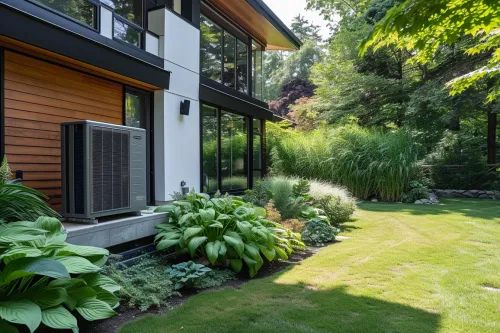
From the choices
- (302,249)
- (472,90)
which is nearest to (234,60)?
(302,249)

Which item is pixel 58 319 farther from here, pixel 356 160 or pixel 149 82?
pixel 356 160

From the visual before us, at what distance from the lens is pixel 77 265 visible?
2.28 metres

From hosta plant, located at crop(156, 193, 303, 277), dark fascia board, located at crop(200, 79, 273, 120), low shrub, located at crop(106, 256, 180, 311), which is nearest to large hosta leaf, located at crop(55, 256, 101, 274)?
low shrub, located at crop(106, 256, 180, 311)

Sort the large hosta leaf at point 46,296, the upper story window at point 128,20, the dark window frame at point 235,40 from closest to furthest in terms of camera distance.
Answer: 1. the large hosta leaf at point 46,296
2. the upper story window at point 128,20
3. the dark window frame at point 235,40

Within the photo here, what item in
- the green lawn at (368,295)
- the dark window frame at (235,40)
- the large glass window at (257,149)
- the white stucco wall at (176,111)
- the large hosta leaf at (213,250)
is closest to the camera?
the green lawn at (368,295)

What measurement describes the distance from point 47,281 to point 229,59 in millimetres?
6829

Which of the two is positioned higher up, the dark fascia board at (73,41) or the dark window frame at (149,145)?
the dark fascia board at (73,41)

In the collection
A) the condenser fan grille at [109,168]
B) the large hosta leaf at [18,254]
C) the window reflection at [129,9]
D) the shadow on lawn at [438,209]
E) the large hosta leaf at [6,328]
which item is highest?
the window reflection at [129,9]

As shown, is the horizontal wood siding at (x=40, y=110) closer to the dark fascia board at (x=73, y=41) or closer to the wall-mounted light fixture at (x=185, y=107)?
the dark fascia board at (x=73, y=41)

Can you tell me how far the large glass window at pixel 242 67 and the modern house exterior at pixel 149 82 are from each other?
2 cm

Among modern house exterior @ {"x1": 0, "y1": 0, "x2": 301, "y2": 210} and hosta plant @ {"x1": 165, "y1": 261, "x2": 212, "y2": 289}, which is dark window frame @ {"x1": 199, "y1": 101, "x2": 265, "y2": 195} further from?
hosta plant @ {"x1": 165, "y1": 261, "x2": 212, "y2": 289}

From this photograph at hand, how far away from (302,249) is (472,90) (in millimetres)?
9826

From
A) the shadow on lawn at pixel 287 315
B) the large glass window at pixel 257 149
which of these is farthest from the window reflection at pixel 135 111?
the large glass window at pixel 257 149

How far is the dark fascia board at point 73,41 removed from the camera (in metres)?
3.38
